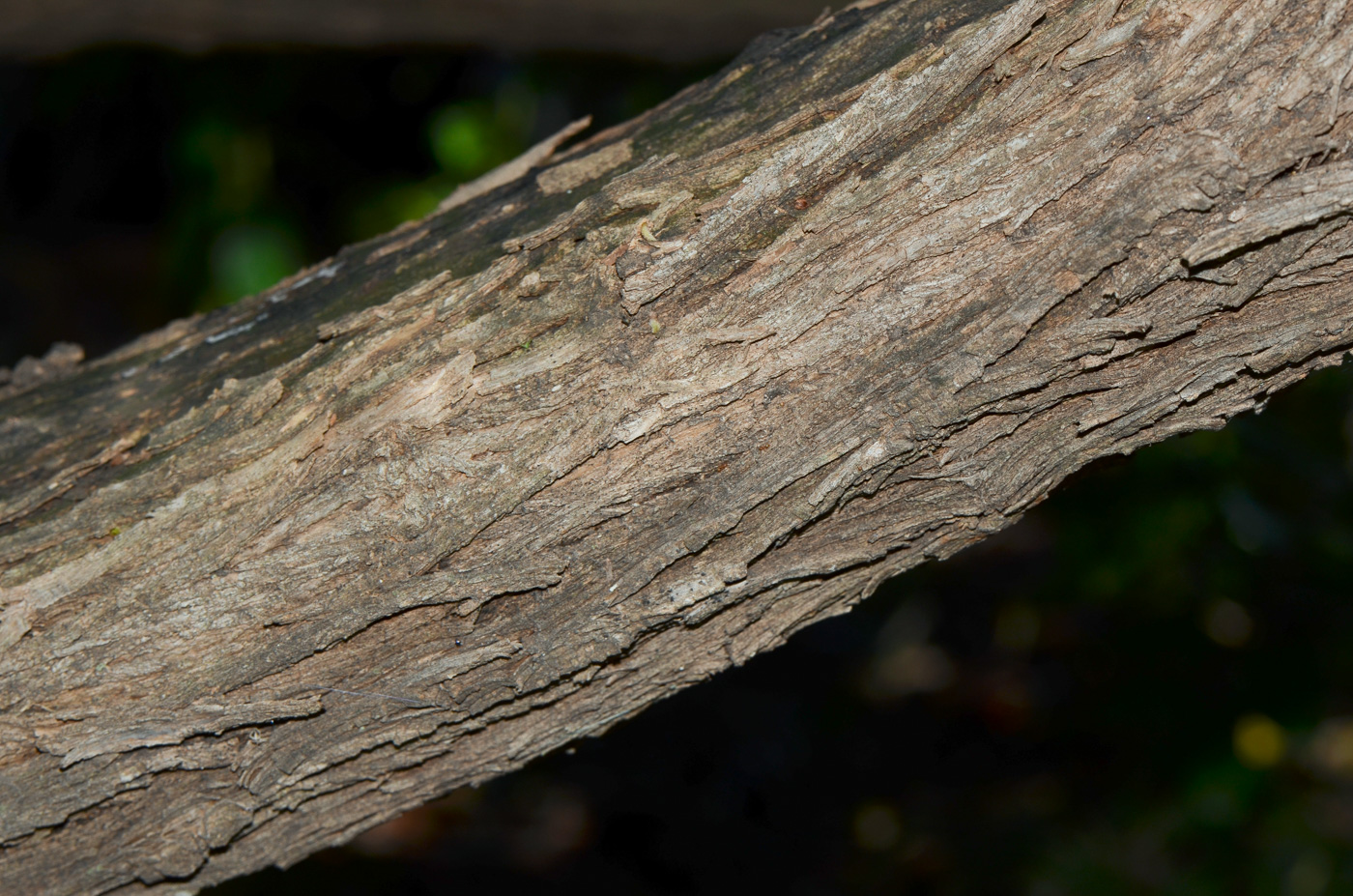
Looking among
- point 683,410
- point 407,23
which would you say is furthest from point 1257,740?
point 407,23

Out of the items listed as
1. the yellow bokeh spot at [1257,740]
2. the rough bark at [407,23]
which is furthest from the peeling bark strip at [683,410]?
the yellow bokeh spot at [1257,740]

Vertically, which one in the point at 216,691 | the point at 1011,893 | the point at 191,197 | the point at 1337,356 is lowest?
the point at 1011,893

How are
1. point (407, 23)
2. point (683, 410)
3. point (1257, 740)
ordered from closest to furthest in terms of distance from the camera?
point (683, 410)
point (1257, 740)
point (407, 23)

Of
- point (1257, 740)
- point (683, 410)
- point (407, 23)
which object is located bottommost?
point (1257, 740)

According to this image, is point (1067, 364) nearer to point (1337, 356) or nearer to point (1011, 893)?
point (1337, 356)

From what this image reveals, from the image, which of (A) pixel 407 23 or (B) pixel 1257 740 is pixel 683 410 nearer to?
(A) pixel 407 23

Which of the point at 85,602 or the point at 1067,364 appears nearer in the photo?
the point at 1067,364

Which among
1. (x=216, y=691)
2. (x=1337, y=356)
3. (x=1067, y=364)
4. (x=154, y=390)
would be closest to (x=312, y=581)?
(x=216, y=691)

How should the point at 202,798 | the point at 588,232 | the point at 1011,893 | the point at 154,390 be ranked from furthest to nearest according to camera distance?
the point at 1011,893 → the point at 154,390 → the point at 202,798 → the point at 588,232
